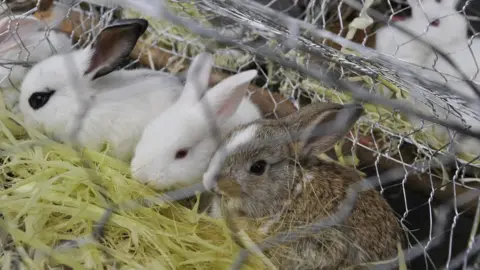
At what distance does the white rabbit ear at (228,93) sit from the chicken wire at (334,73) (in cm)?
7

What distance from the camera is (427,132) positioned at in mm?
1392

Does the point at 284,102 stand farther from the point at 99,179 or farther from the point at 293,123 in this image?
the point at 99,179

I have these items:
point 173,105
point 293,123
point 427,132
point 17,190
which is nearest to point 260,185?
point 293,123

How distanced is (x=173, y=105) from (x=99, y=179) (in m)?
0.21

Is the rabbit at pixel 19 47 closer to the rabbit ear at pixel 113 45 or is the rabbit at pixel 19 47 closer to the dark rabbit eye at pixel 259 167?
the rabbit ear at pixel 113 45

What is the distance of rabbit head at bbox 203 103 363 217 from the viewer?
1.01m

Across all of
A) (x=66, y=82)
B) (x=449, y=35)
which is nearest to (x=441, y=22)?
(x=449, y=35)

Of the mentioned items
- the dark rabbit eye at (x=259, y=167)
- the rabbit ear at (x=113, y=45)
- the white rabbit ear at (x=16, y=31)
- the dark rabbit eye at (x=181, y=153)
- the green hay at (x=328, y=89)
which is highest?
the rabbit ear at (x=113, y=45)

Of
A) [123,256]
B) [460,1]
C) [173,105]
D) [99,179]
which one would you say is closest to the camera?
[123,256]

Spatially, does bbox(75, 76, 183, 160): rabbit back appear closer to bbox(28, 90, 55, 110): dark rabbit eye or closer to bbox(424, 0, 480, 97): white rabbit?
bbox(28, 90, 55, 110): dark rabbit eye

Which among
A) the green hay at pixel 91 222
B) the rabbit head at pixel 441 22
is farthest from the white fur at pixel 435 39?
the green hay at pixel 91 222

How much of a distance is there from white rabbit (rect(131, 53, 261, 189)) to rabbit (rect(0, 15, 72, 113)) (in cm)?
35

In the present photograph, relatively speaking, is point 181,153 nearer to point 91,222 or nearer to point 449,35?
point 91,222

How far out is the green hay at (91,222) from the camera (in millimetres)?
898
